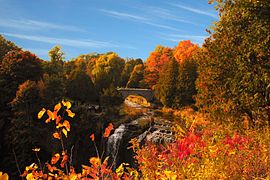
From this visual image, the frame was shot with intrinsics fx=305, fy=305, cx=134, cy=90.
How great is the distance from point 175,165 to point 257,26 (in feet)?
24.7

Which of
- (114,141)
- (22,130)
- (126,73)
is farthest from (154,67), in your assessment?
(22,130)

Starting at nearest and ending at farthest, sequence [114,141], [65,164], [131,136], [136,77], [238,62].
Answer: [65,164]
[238,62]
[114,141]
[131,136]
[136,77]

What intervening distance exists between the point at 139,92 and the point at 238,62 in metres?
33.1

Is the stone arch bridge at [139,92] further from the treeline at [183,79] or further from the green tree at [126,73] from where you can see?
the green tree at [126,73]

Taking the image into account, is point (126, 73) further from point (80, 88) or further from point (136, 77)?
point (80, 88)

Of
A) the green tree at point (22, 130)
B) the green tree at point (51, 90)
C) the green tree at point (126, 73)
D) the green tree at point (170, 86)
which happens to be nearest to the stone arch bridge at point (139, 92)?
the green tree at point (170, 86)

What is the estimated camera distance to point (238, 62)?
1214cm

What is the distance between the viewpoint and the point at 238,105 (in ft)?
43.5

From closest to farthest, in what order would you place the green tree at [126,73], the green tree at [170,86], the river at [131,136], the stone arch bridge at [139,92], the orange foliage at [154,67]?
the river at [131,136], the green tree at [170,86], the stone arch bridge at [139,92], the orange foliage at [154,67], the green tree at [126,73]

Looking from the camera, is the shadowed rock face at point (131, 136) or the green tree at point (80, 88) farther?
the green tree at point (80, 88)

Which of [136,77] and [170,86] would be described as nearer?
[170,86]

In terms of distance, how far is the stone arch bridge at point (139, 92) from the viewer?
4447cm

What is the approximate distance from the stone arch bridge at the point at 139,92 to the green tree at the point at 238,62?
1189 inches

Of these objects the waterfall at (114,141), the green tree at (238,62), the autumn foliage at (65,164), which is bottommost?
the waterfall at (114,141)
